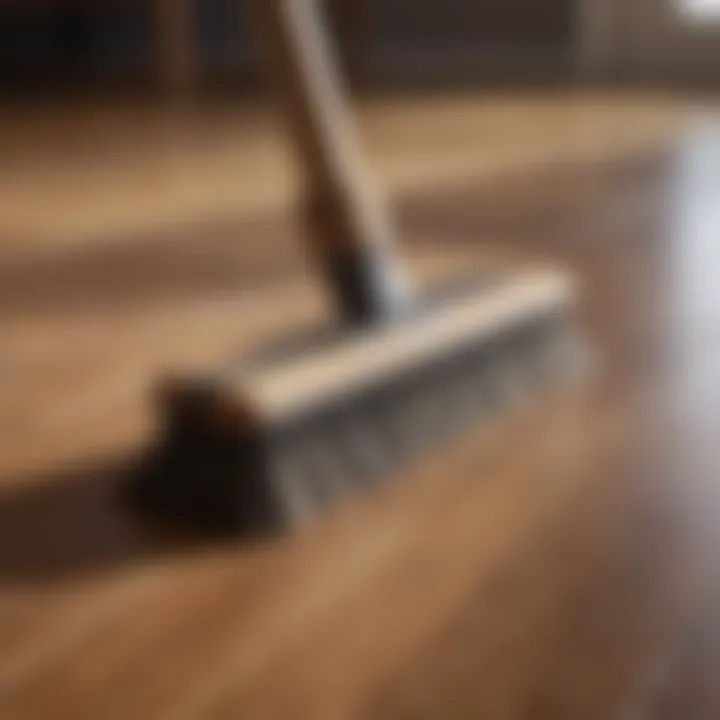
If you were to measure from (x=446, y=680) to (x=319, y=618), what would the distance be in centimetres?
9

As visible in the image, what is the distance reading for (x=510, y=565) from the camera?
29.1 inches

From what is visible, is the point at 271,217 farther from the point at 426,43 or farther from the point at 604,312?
the point at 426,43

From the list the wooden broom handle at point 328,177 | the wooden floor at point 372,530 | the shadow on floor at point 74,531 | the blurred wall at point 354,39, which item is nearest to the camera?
the wooden floor at point 372,530

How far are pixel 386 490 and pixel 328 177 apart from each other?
0.66ft

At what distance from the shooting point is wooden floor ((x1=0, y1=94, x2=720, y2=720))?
62 cm

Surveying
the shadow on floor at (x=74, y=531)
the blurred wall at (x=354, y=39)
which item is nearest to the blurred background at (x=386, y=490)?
the shadow on floor at (x=74, y=531)

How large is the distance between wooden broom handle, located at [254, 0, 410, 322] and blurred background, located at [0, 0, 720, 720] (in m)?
0.11

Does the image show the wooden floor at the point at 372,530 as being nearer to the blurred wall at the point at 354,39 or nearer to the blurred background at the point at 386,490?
the blurred background at the point at 386,490

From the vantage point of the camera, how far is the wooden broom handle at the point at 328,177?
94 centimetres

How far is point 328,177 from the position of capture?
0.95 metres

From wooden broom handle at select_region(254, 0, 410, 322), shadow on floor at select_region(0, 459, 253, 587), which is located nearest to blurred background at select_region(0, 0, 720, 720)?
shadow on floor at select_region(0, 459, 253, 587)

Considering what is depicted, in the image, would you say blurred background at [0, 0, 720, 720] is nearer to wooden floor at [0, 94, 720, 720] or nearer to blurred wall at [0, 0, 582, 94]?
wooden floor at [0, 94, 720, 720]

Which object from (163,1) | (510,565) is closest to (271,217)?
(510,565)

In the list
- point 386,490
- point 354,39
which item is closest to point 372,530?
point 386,490
